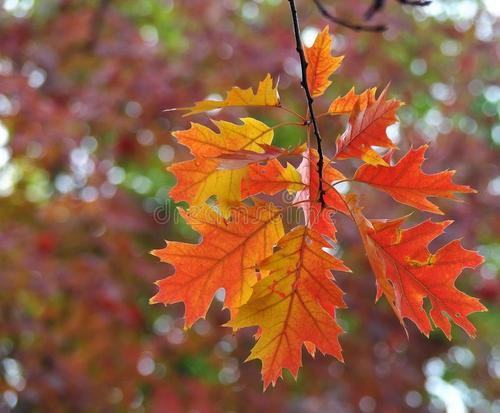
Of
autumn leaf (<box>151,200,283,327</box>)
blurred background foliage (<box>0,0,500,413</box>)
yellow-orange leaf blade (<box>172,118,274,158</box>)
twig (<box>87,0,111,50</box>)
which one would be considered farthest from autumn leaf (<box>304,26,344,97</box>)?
twig (<box>87,0,111,50</box>)

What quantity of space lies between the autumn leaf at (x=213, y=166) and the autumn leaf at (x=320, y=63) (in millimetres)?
123

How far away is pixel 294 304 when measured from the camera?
3.99 ft

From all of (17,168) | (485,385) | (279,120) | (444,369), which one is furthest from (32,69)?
(444,369)

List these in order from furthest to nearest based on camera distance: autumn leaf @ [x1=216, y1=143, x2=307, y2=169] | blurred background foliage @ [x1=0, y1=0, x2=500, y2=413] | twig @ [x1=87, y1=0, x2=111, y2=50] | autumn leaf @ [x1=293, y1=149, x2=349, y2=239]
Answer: twig @ [x1=87, y1=0, x2=111, y2=50]
blurred background foliage @ [x1=0, y1=0, x2=500, y2=413]
autumn leaf @ [x1=293, y1=149, x2=349, y2=239]
autumn leaf @ [x1=216, y1=143, x2=307, y2=169]

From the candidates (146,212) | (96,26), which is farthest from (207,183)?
(146,212)

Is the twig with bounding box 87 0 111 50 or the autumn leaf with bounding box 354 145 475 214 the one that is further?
the twig with bounding box 87 0 111 50

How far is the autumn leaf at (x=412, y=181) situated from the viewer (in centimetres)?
118

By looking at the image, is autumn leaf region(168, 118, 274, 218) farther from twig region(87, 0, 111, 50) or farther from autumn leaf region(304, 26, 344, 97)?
twig region(87, 0, 111, 50)

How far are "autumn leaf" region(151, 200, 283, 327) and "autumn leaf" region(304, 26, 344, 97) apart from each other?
24 centimetres

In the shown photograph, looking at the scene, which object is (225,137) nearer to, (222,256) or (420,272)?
(222,256)

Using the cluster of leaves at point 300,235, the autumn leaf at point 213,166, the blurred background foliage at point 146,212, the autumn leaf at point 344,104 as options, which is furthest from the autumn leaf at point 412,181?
the blurred background foliage at point 146,212

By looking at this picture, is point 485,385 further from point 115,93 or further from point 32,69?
point 32,69

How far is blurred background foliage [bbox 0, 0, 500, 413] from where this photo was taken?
3547 mm

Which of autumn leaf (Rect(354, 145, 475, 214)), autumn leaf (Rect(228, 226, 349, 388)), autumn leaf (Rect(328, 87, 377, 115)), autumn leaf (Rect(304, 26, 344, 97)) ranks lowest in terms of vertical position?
autumn leaf (Rect(228, 226, 349, 388))
